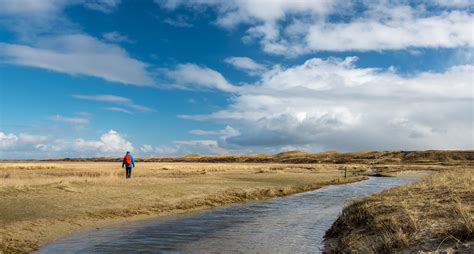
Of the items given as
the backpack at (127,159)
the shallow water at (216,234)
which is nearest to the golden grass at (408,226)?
the shallow water at (216,234)

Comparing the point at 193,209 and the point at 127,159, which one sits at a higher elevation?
the point at 127,159

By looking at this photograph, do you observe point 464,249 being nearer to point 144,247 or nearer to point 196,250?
point 196,250

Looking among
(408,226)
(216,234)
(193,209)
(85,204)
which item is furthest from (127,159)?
(408,226)

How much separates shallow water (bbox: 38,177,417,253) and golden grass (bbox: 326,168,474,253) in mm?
1438

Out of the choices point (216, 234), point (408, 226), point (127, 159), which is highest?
point (127, 159)

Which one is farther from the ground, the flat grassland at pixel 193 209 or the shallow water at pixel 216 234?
the flat grassland at pixel 193 209

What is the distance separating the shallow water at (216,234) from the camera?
13570 mm

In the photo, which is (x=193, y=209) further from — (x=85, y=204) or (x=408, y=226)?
(x=408, y=226)

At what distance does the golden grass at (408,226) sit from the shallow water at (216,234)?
4.72ft

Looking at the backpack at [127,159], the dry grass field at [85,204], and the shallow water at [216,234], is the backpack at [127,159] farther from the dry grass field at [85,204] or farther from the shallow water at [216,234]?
the shallow water at [216,234]

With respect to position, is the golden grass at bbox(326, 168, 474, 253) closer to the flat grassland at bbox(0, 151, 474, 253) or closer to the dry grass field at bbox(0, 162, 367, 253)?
the flat grassland at bbox(0, 151, 474, 253)

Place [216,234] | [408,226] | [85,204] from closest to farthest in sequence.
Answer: [408,226], [216,234], [85,204]

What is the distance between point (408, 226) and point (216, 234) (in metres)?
7.51

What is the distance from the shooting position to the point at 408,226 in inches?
454
